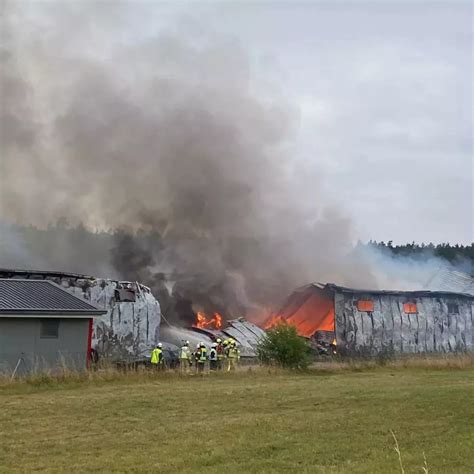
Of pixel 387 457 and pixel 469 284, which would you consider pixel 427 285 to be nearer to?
pixel 469 284

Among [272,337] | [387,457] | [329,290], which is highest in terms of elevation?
[329,290]

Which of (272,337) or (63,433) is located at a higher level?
(272,337)

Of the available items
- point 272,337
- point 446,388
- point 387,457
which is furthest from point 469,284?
point 387,457

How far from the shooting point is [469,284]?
40062 millimetres

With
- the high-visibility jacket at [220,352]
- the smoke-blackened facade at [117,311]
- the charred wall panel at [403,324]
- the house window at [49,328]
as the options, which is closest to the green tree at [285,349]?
the high-visibility jacket at [220,352]

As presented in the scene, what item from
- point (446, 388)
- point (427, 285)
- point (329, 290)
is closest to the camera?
point (446, 388)

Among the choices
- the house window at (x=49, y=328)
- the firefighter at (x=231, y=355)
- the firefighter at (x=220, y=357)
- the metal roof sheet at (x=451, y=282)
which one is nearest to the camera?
the house window at (x=49, y=328)

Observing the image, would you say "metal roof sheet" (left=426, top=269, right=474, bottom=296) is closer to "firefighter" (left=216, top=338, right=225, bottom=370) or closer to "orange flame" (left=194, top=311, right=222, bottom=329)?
"orange flame" (left=194, top=311, right=222, bottom=329)

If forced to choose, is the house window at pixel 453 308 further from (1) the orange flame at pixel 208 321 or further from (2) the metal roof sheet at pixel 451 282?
(1) the orange flame at pixel 208 321

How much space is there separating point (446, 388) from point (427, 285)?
3041cm

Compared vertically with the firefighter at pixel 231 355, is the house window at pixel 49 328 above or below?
above

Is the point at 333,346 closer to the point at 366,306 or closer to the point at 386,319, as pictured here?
the point at 366,306

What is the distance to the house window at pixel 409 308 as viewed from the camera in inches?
1331

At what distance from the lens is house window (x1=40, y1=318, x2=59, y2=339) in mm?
17531
